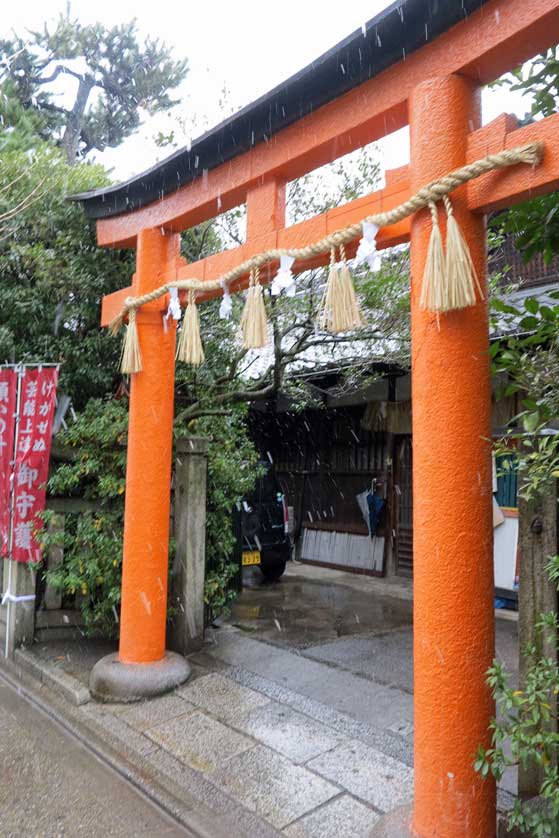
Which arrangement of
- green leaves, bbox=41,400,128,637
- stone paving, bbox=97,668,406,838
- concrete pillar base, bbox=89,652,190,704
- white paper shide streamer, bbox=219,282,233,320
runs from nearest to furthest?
stone paving, bbox=97,668,406,838
white paper shide streamer, bbox=219,282,233,320
concrete pillar base, bbox=89,652,190,704
green leaves, bbox=41,400,128,637

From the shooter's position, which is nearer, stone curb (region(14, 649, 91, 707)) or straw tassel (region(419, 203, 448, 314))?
straw tassel (region(419, 203, 448, 314))

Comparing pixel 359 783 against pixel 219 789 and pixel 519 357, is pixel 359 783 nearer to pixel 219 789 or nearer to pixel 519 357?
pixel 219 789

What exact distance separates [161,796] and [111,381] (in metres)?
4.86

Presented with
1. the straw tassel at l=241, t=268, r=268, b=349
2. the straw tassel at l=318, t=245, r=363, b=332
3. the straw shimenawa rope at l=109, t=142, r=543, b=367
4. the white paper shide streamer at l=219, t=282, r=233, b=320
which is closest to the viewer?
the straw shimenawa rope at l=109, t=142, r=543, b=367

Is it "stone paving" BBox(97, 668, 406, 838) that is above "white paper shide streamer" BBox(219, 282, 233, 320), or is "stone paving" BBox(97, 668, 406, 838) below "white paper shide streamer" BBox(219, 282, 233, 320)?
below

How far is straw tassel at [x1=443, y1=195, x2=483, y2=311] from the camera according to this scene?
2.86 metres

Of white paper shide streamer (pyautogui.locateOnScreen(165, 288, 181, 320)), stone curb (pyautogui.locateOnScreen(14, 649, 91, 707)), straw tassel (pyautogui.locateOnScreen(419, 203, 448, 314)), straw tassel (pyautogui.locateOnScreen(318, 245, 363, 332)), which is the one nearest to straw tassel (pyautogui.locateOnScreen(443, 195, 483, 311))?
straw tassel (pyautogui.locateOnScreen(419, 203, 448, 314))

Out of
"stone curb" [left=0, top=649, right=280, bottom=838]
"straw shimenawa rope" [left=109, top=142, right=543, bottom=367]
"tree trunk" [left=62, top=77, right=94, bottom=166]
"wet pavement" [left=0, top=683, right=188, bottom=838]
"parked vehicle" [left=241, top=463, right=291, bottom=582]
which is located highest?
"tree trunk" [left=62, top=77, right=94, bottom=166]

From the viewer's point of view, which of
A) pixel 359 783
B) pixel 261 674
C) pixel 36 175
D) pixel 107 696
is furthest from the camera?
pixel 36 175

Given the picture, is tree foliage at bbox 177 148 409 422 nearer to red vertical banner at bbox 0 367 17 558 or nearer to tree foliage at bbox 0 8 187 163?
red vertical banner at bbox 0 367 17 558

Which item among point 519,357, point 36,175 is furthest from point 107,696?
point 36,175

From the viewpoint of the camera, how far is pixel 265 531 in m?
9.77

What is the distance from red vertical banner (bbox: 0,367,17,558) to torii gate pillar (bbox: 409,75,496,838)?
16.1ft

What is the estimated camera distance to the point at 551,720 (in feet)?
9.09
